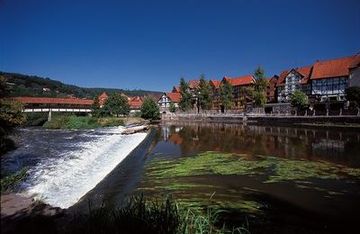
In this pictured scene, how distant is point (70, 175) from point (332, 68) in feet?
252

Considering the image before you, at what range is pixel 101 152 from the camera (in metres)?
24.2

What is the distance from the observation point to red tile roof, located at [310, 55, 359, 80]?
74831mm

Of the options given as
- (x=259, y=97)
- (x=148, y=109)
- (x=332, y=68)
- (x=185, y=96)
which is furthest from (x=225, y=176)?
(x=185, y=96)

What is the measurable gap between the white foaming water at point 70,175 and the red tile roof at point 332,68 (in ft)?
222

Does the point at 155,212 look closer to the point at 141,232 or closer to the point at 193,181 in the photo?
the point at 141,232

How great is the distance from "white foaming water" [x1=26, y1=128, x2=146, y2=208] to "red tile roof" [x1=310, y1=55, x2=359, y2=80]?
67726 mm

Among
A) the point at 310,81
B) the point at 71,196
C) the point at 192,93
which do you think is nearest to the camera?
the point at 71,196

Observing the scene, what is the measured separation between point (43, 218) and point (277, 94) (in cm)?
9038

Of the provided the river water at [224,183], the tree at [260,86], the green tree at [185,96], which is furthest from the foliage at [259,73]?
the river water at [224,183]

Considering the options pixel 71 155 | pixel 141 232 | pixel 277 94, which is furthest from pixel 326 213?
pixel 277 94

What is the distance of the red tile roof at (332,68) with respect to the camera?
74.8m

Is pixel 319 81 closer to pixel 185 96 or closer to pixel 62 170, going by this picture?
pixel 185 96

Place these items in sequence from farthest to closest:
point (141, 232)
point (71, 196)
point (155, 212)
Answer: point (71, 196), point (155, 212), point (141, 232)

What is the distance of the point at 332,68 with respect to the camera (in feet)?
255
